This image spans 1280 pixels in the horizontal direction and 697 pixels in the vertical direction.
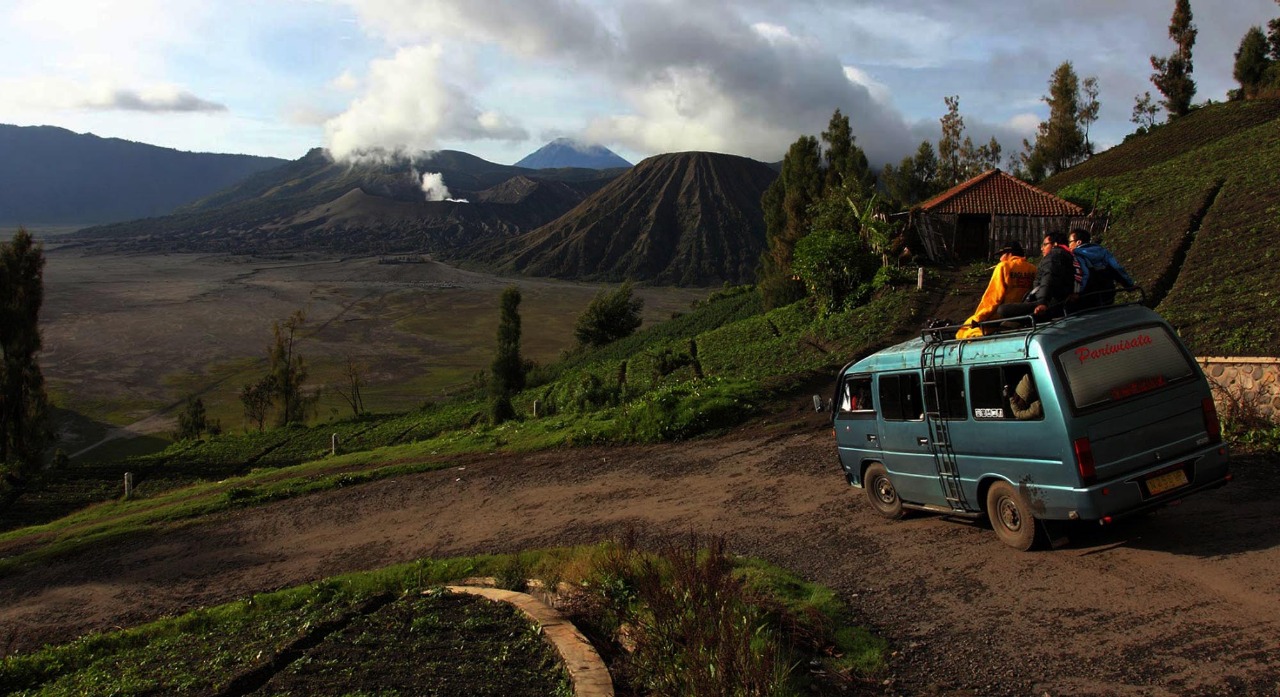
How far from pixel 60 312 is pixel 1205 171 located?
471 feet

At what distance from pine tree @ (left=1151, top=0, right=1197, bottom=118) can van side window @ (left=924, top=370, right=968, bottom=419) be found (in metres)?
72.7

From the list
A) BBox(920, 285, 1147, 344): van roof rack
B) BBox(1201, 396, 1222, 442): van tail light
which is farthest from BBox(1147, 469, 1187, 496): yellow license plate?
BBox(920, 285, 1147, 344): van roof rack

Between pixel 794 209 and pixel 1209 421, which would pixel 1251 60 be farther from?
pixel 1209 421

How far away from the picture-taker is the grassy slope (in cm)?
1301

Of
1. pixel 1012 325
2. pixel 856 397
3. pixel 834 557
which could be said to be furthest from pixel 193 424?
pixel 1012 325

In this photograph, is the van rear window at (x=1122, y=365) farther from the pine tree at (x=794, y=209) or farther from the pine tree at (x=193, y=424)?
the pine tree at (x=193, y=424)

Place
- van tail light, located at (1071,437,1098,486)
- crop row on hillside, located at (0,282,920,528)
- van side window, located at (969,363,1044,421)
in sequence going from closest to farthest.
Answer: van tail light, located at (1071,437,1098,486) < van side window, located at (969,363,1044,421) < crop row on hillside, located at (0,282,920,528)

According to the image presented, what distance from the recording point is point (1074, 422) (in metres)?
7.37

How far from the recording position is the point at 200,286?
158 m

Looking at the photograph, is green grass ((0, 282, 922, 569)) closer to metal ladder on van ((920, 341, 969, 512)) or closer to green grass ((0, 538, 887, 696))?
green grass ((0, 538, 887, 696))

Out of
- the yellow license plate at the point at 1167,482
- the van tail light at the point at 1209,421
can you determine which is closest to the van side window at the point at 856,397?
the yellow license plate at the point at 1167,482

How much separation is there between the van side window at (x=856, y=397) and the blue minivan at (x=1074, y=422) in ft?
5.19

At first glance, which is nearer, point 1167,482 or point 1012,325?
point 1167,482

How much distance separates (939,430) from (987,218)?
28953 mm
